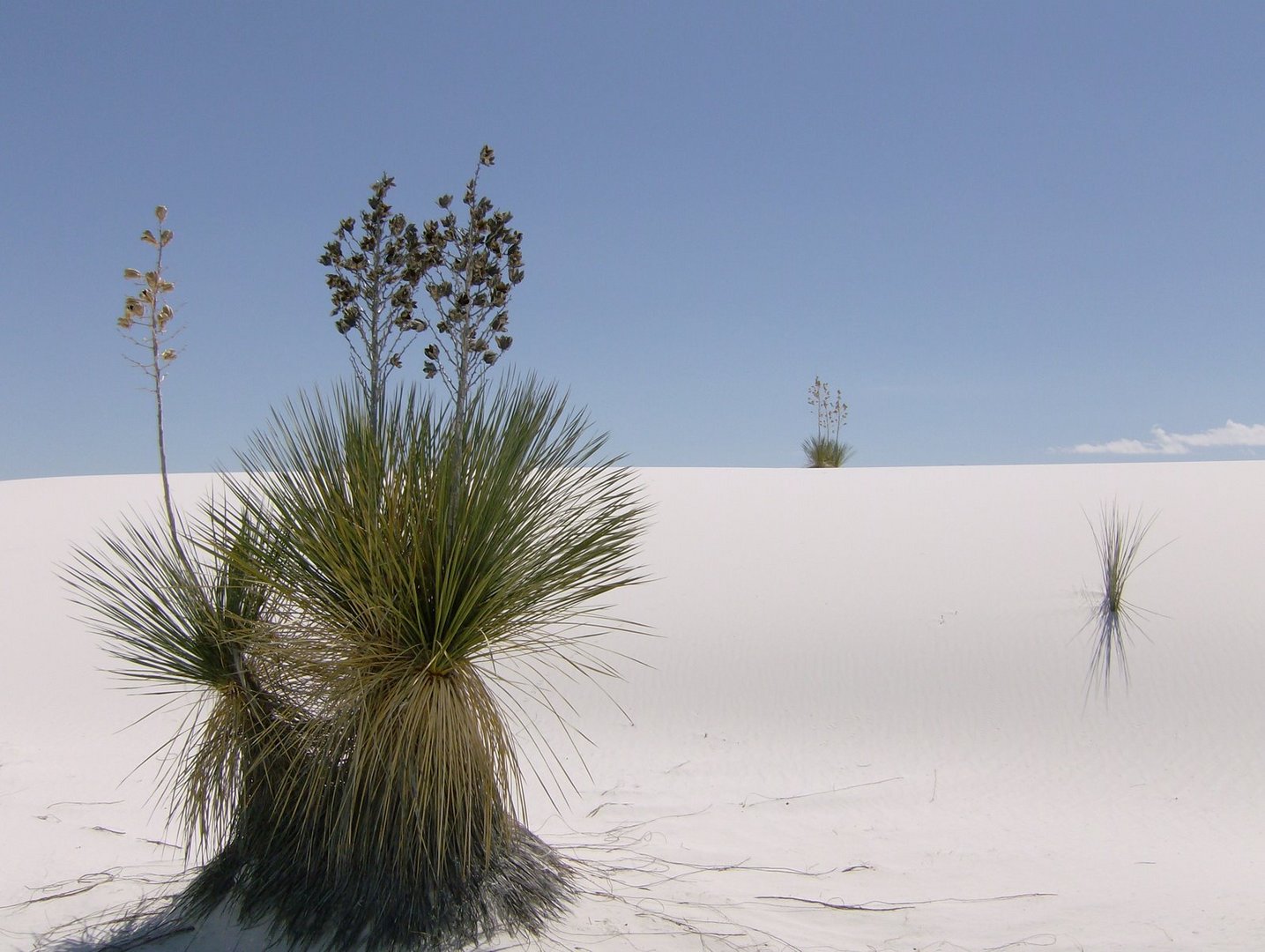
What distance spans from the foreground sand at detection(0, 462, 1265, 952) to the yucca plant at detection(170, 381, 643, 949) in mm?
567

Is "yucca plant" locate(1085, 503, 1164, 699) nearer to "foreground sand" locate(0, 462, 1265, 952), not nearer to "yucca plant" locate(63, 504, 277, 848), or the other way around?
"foreground sand" locate(0, 462, 1265, 952)

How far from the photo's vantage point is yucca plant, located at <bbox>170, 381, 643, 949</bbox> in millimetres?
4137

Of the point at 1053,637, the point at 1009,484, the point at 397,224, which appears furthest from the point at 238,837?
the point at 1009,484

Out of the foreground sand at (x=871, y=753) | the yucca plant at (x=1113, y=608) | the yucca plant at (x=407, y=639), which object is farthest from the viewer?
the yucca plant at (x=1113, y=608)

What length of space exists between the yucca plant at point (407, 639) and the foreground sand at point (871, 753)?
1.86ft

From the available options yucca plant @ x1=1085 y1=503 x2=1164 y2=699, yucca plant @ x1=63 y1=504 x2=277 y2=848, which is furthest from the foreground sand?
yucca plant @ x1=63 y1=504 x2=277 y2=848

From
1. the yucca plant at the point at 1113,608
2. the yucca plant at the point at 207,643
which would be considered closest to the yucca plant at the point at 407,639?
the yucca plant at the point at 207,643

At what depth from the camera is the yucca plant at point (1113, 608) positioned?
946 centimetres

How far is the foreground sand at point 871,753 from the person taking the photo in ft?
17.3

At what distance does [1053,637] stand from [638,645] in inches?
183

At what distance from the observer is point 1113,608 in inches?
413

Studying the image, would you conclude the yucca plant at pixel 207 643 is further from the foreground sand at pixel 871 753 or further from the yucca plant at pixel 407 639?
the foreground sand at pixel 871 753

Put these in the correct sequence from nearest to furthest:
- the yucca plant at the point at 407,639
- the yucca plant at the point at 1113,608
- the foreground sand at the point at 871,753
→ the yucca plant at the point at 407,639 < the foreground sand at the point at 871,753 < the yucca plant at the point at 1113,608

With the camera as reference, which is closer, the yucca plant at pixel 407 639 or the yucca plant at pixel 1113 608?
the yucca plant at pixel 407 639
